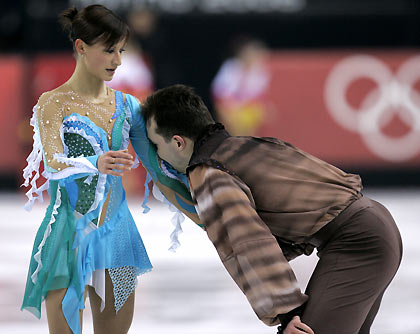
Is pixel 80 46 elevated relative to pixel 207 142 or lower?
elevated

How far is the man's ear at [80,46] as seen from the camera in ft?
9.74

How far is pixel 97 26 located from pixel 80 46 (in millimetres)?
108

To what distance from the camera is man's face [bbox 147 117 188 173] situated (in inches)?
112

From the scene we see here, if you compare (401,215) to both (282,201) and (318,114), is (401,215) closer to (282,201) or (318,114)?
(318,114)

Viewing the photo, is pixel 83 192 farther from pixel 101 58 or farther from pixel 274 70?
pixel 274 70

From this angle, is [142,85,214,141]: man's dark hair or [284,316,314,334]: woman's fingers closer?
[284,316,314,334]: woman's fingers

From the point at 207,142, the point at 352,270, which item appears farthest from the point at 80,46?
the point at 352,270

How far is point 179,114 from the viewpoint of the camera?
2777mm

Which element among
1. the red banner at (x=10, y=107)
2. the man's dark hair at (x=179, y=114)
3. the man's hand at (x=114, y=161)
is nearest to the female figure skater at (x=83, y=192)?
the man's hand at (x=114, y=161)

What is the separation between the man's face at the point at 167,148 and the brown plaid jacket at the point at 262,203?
11cm

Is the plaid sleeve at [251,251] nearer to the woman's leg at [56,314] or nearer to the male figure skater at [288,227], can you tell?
the male figure skater at [288,227]

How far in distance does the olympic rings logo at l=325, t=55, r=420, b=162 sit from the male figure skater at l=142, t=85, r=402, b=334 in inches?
317

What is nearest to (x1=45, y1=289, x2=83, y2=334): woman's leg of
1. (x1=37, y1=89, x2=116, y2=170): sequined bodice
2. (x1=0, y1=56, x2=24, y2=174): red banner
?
(x1=37, y1=89, x2=116, y2=170): sequined bodice

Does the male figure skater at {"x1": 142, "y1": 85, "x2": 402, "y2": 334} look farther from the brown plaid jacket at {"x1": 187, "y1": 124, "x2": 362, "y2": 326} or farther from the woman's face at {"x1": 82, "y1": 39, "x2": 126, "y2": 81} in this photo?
the woman's face at {"x1": 82, "y1": 39, "x2": 126, "y2": 81}
